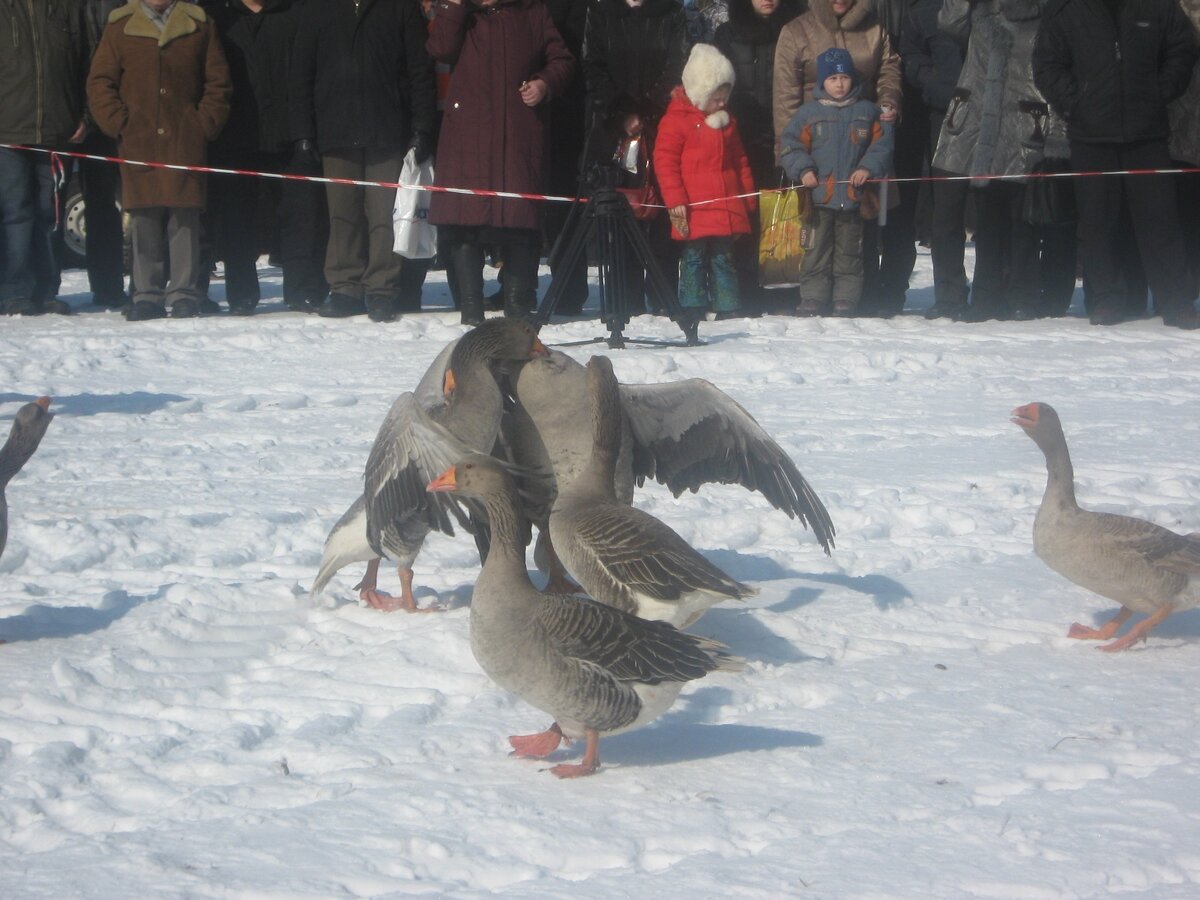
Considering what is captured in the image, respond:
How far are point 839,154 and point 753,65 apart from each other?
3.62 ft

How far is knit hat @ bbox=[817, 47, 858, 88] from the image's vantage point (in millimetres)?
11352

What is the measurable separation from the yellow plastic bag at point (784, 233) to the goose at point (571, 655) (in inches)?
315

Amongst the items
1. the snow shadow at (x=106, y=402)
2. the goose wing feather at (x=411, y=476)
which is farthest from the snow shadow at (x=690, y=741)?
the snow shadow at (x=106, y=402)

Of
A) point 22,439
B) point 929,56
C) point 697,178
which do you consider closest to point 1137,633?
point 22,439

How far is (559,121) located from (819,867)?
9.16 metres

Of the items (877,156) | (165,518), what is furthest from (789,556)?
(877,156)

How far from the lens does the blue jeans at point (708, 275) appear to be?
11.5 meters

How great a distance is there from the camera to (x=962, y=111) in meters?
11.5

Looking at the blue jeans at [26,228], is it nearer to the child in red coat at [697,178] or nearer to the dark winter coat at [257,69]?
the dark winter coat at [257,69]

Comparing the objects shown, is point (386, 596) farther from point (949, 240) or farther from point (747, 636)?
point (949, 240)

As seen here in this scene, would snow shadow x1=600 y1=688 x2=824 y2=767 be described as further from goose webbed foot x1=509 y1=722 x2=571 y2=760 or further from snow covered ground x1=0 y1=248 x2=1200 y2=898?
goose webbed foot x1=509 y1=722 x2=571 y2=760

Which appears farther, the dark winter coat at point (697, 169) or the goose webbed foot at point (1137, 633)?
the dark winter coat at point (697, 169)

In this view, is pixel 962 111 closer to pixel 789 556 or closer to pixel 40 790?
pixel 789 556

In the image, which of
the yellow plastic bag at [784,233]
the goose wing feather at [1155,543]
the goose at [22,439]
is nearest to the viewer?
the goose wing feather at [1155,543]
